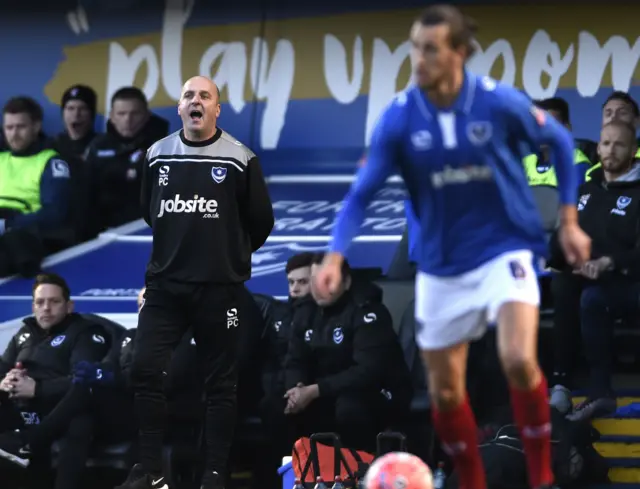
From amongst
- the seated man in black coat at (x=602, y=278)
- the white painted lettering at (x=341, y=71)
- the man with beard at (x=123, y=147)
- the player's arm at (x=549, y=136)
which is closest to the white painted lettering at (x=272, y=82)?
the white painted lettering at (x=341, y=71)

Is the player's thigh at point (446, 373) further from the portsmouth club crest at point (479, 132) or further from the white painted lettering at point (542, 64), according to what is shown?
the white painted lettering at point (542, 64)

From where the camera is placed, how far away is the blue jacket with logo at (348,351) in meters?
8.16

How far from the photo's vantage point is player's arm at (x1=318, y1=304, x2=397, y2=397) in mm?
8133

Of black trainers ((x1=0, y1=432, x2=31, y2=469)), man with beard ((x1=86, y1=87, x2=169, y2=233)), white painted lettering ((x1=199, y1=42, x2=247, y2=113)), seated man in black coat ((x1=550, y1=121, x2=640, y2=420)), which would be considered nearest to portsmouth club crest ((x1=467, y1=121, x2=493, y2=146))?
seated man in black coat ((x1=550, y1=121, x2=640, y2=420))

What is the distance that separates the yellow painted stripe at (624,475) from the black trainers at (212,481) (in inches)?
92.2

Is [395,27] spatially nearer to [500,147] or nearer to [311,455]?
[311,455]

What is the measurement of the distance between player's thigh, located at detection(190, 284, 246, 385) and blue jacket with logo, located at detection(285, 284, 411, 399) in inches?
53.5

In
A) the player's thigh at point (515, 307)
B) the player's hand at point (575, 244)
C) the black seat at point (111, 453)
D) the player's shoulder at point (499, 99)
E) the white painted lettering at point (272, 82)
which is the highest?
the white painted lettering at point (272, 82)

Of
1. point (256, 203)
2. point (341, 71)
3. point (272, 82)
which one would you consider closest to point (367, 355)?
point (256, 203)

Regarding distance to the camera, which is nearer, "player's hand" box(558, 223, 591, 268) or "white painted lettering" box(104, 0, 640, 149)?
"player's hand" box(558, 223, 591, 268)

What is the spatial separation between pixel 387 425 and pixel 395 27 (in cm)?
437

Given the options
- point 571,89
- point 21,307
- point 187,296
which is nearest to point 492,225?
point 187,296

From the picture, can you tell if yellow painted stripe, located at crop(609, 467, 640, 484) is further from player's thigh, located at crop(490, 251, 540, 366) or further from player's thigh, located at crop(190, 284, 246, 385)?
player's thigh, located at crop(490, 251, 540, 366)

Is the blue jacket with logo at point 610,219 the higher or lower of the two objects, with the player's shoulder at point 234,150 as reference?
lower
